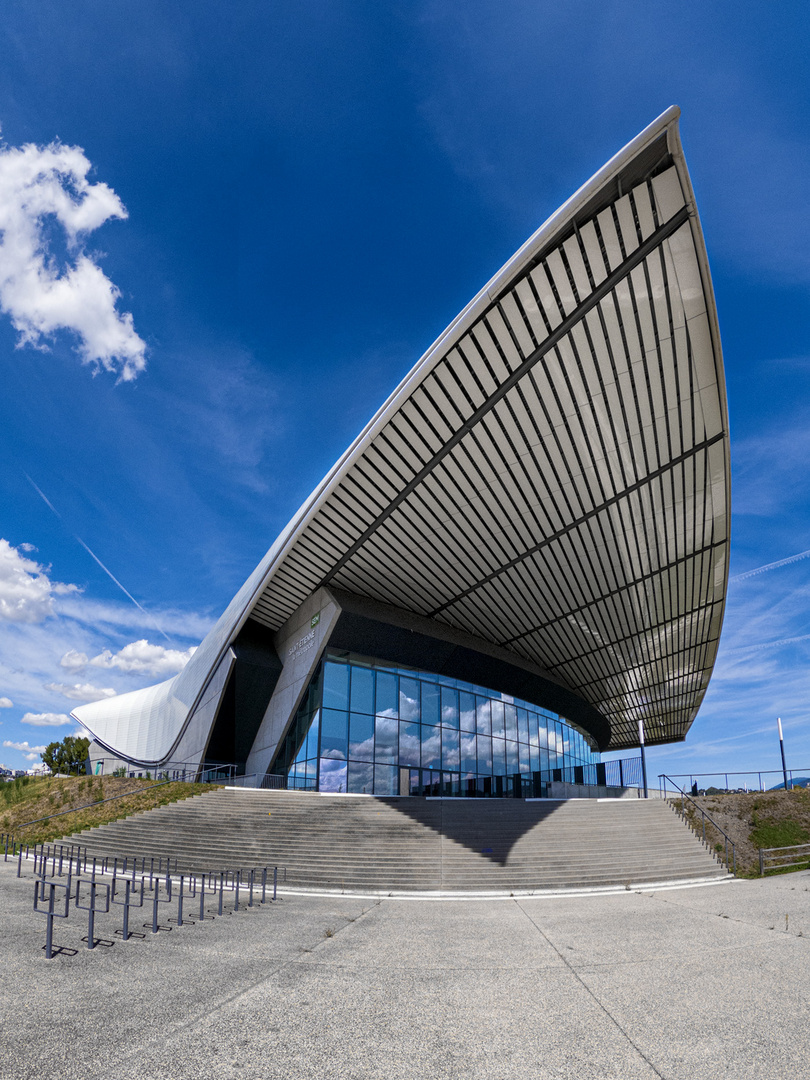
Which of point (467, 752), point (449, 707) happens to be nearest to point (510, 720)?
point (467, 752)

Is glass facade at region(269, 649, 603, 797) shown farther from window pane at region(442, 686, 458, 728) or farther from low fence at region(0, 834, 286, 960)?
low fence at region(0, 834, 286, 960)

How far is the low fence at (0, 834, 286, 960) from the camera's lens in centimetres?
777

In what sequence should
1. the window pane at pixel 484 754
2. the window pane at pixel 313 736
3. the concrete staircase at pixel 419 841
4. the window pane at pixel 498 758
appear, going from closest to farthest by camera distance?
the concrete staircase at pixel 419 841 → the window pane at pixel 313 736 → the window pane at pixel 484 754 → the window pane at pixel 498 758

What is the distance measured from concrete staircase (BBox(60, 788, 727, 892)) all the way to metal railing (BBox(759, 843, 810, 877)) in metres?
1.31

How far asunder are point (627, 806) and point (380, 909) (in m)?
12.0

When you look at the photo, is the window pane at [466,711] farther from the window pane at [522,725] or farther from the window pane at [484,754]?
the window pane at [522,725]

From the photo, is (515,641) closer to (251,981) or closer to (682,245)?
(682,245)

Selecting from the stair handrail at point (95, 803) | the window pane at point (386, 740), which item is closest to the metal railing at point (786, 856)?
the window pane at point (386, 740)

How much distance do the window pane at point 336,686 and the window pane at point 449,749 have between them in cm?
499

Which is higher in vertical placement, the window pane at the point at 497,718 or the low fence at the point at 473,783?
the window pane at the point at 497,718

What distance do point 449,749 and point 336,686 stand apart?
5.98 m

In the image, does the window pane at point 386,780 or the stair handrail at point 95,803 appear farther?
the window pane at point 386,780

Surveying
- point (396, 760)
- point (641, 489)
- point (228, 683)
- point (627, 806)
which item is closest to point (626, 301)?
point (641, 489)

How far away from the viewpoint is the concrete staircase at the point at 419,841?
587 inches
